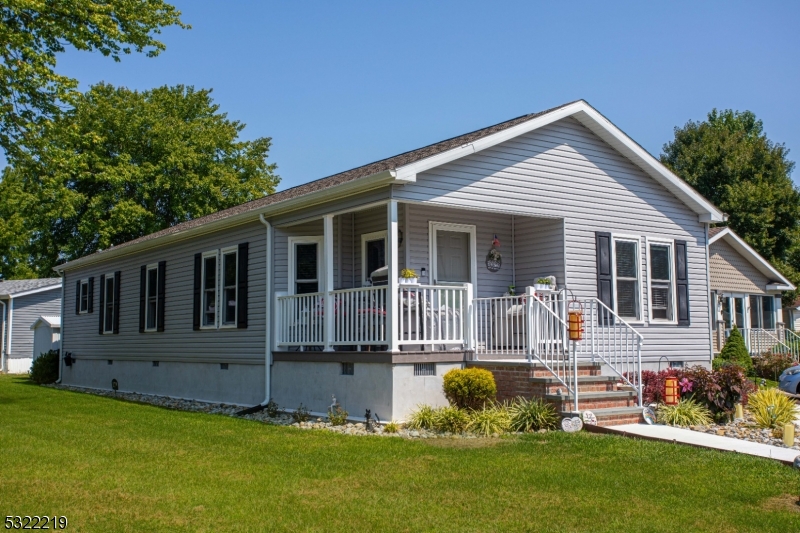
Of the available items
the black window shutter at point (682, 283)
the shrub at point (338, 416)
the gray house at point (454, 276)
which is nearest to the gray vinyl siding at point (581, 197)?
the gray house at point (454, 276)

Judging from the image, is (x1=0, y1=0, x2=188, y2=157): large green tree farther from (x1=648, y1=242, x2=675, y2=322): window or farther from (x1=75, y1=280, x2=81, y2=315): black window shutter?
(x1=648, y1=242, x2=675, y2=322): window

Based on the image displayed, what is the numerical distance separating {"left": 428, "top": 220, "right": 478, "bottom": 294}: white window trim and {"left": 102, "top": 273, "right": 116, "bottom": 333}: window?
456 inches

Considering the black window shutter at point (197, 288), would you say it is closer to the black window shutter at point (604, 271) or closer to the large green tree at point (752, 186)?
the black window shutter at point (604, 271)

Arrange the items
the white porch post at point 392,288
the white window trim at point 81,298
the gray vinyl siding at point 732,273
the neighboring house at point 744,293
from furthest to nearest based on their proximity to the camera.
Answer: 1. the gray vinyl siding at point 732,273
2. the neighboring house at point 744,293
3. the white window trim at point 81,298
4. the white porch post at point 392,288

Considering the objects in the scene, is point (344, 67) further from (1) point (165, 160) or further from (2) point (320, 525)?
(1) point (165, 160)

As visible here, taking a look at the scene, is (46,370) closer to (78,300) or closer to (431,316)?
(78,300)

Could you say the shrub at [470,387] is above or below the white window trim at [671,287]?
below

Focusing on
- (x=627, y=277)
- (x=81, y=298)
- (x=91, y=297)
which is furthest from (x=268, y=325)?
(x=81, y=298)

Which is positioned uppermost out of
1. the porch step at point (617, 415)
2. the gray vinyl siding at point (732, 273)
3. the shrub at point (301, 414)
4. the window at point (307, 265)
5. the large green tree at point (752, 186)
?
the large green tree at point (752, 186)

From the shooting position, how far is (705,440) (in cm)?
1020

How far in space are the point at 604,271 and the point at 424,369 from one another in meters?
4.55

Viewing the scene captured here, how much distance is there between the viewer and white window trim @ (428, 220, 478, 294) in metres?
14.2

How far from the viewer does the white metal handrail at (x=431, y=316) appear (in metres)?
12.0

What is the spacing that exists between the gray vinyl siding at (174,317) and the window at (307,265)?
68 centimetres
